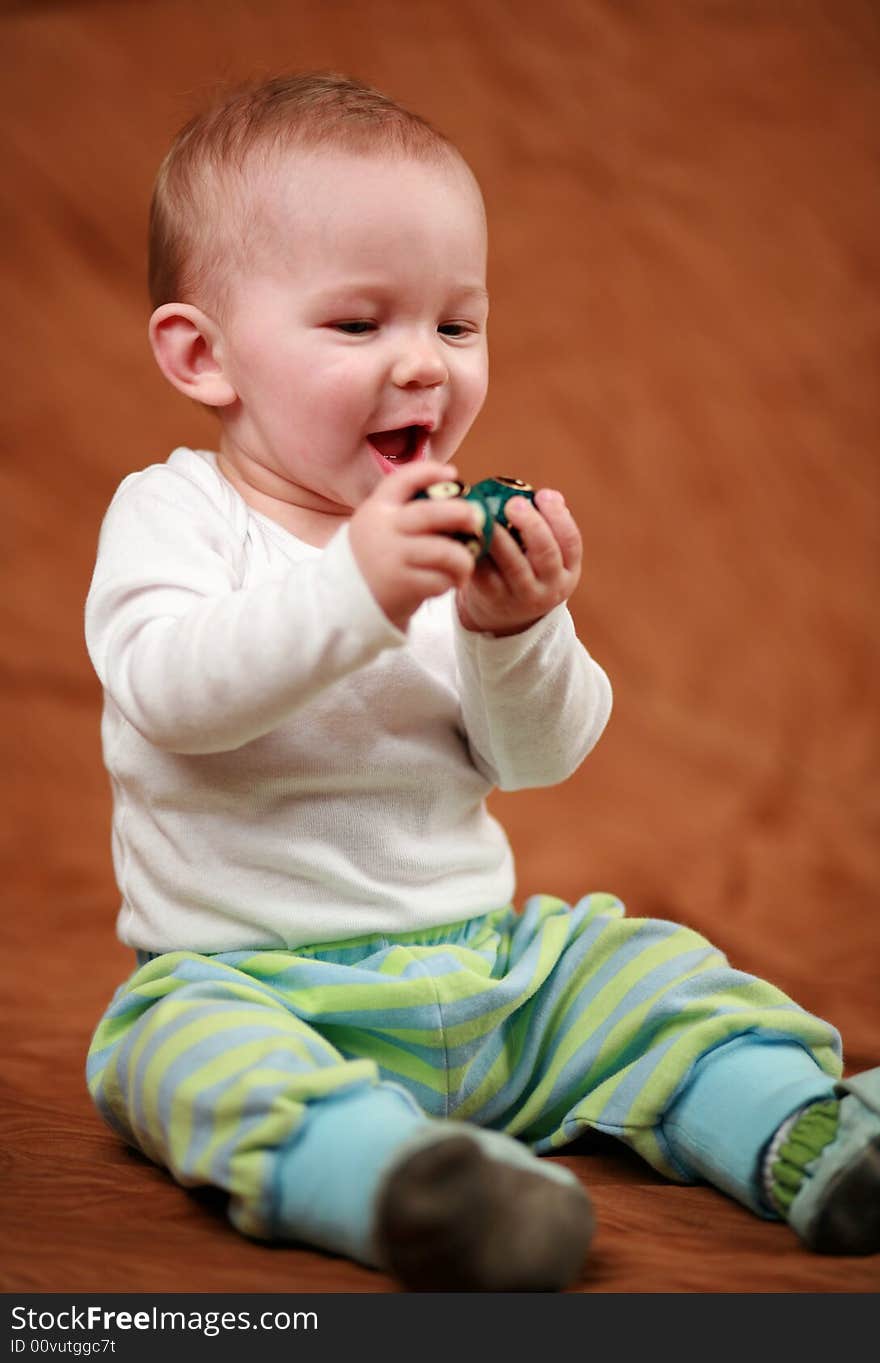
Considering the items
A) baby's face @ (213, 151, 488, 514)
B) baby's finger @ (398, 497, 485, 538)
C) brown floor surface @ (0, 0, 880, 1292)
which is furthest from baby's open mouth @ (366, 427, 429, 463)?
brown floor surface @ (0, 0, 880, 1292)

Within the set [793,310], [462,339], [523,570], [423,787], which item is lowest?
[423,787]

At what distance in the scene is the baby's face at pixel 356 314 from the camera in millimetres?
1043

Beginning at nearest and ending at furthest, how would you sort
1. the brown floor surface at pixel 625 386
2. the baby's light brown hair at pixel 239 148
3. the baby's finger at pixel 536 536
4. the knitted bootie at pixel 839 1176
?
the knitted bootie at pixel 839 1176 < the baby's finger at pixel 536 536 < the baby's light brown hair at pixel 239 148 < the brown floor surface at pixel 625 386

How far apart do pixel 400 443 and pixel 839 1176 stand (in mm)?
517

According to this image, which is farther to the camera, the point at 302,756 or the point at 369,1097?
the point at 302,756

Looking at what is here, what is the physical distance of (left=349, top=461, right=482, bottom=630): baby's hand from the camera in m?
0.87

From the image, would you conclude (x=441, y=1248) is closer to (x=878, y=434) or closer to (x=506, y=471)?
(x=506, y=471)

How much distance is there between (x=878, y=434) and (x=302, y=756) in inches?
49.2

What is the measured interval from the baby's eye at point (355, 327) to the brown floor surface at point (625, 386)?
0.71 m

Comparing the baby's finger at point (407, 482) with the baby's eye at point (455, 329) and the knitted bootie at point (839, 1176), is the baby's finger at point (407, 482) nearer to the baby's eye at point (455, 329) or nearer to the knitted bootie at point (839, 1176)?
the baby's eye at point (455, 329)

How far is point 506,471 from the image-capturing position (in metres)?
2.01

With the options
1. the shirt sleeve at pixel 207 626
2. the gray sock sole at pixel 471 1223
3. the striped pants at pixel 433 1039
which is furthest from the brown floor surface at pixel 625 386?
the gray sock sole at pixel 471 1223

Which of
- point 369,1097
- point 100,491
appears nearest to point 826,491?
point 100,491

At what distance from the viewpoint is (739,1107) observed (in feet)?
3.10
